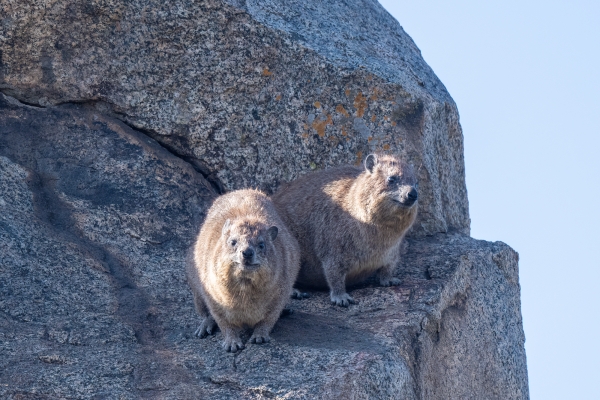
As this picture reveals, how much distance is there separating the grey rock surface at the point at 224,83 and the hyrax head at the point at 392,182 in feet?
Answer: 2.72

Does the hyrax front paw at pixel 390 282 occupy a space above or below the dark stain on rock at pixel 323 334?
above

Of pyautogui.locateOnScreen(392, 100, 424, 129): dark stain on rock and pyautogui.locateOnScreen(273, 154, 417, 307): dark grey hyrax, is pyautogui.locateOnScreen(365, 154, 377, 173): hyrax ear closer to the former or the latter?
pyautogui.locateOnScreen(273, 154, 417, 307): dark grey hyrax

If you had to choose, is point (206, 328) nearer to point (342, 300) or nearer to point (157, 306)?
point (157, 306)

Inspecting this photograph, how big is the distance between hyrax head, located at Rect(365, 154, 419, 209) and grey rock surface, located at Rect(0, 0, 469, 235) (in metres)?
0.83

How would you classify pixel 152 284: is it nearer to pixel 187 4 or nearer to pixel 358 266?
pixel 358 266

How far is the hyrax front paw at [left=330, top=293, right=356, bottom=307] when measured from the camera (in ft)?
26.2

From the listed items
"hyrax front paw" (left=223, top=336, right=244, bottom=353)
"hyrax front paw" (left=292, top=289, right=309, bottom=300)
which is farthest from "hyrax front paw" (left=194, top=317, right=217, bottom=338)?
"hyrax front paw" (left=292, top=289, right=309, bottom=300)

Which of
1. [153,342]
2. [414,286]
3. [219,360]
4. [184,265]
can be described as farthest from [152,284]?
[414,286]

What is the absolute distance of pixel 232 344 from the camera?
22.7 feet

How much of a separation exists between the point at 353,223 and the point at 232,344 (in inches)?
81.7

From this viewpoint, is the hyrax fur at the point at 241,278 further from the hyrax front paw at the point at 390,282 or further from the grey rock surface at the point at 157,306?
the hyrax front paw at the point at 390,282

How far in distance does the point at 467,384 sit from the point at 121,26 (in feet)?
16.6

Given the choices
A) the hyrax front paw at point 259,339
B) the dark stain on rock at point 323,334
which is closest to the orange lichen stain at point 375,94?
the dark stain on rock at point 323,334

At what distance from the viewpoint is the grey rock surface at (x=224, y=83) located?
920 centimetres
